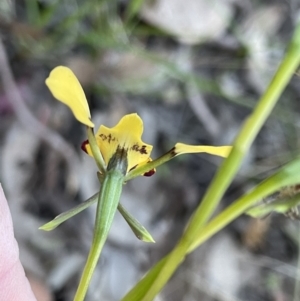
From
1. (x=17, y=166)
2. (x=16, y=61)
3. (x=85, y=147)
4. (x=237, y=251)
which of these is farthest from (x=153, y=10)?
(x=85, y=147)

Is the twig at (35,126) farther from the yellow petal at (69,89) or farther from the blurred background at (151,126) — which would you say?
the yellow petal at (69,89)

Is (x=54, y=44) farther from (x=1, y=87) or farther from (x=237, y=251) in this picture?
(x=237, y=251)

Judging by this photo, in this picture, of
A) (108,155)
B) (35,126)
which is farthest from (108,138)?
(35,126)

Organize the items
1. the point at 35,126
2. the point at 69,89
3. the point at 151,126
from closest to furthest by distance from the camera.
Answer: the point at 69,89 < the point at 35,126 < the point at 151,126

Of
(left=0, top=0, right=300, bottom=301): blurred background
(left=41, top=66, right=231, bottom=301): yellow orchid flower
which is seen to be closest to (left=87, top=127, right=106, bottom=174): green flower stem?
(left=41, top=66, right=231, bottom=301): yellow orchid flower

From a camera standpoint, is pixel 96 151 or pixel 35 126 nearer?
pixel 96 151

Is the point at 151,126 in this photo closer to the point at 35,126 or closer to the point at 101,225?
the point at 35,126

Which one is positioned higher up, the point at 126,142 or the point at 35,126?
the point at 126,142

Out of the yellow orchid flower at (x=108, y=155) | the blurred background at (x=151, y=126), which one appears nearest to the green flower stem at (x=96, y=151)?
the yellow orchid flower at (x=108, y=155)
